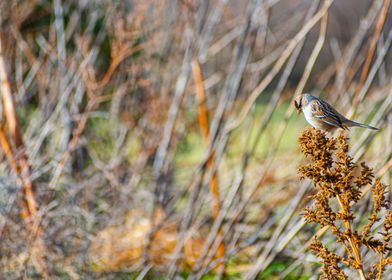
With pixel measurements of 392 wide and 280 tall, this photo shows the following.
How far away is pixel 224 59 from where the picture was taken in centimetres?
520

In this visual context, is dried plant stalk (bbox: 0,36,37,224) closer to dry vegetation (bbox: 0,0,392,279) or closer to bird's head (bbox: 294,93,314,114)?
dry vegetation (bbox: 0,0,392,279)

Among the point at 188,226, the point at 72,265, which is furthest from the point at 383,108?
the point at 72,265

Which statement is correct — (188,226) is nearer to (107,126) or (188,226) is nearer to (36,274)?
(36,274)

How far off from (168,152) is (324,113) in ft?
5.71

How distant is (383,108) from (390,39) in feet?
1.07

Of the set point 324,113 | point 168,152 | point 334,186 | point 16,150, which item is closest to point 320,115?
point 324,113

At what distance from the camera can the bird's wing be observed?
1475mm

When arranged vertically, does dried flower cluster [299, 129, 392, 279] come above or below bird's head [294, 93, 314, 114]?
below

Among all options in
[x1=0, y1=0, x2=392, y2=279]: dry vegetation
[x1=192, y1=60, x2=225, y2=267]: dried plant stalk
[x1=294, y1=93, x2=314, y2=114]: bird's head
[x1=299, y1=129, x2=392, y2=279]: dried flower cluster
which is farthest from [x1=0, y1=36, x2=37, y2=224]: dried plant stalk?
[x1=299, y1=129, x2=392, y2=279]: dried flower cluster

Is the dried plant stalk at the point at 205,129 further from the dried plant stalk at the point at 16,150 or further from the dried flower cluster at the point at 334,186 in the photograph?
the dried flower cluster at the point at 334,186

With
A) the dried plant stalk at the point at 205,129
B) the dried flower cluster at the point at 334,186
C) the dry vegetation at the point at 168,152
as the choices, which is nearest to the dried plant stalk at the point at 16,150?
the dry vegetation at the point at 168,152

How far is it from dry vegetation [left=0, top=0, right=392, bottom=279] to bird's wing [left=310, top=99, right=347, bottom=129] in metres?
0.11

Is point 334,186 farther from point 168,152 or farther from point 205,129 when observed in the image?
point 205,129

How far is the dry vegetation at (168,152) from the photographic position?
2371mm
